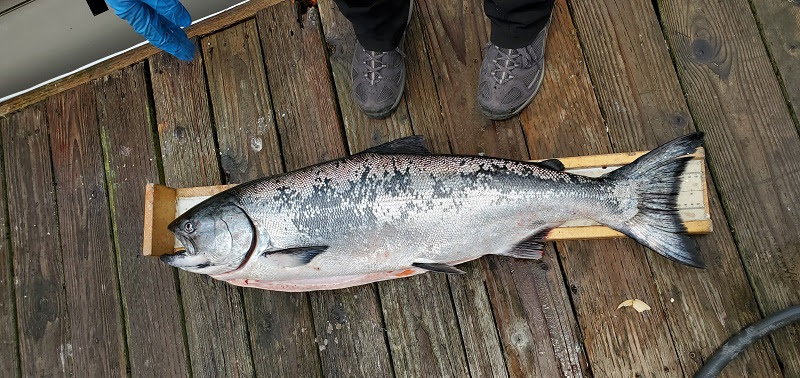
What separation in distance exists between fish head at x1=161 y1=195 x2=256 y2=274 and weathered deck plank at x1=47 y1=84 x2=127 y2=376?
1.02m

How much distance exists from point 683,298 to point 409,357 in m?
1.50

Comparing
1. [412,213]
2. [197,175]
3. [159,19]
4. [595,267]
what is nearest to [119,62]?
[159,19]

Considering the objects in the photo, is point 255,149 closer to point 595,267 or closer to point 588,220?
point 588,220

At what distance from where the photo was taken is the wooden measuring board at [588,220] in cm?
250

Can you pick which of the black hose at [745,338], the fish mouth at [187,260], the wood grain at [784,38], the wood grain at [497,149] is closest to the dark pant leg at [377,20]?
the wood grain at [497,149]

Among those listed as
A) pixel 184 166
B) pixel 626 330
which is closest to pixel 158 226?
pixel 184 166

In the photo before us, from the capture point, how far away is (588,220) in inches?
102

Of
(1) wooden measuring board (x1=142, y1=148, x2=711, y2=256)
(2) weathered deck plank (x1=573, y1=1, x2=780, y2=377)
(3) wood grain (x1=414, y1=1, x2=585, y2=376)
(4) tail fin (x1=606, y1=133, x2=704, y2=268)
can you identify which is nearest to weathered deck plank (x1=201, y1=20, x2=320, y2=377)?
(1) wooden measuring board (x1=142, y1=148, x2=711, y2=256)

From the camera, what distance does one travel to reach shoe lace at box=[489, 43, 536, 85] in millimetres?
2809

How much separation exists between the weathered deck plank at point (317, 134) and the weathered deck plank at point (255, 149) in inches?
2.8

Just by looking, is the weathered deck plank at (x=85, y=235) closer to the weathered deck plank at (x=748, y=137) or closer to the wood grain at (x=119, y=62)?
the wood grain at (x=119, y=62)

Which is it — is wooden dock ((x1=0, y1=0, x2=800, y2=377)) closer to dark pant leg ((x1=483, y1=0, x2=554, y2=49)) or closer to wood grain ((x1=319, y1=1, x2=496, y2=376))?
wood grain ((x1=319, y1=1, x2=496, y2=376))

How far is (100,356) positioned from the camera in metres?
3.11

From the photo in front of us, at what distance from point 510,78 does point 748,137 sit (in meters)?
1.35
